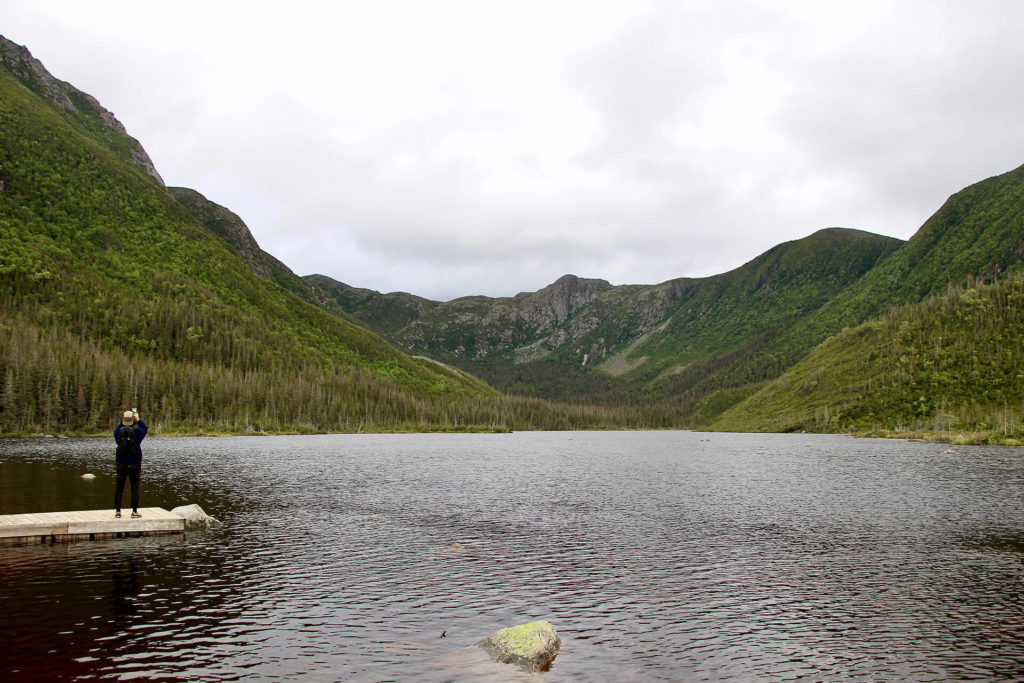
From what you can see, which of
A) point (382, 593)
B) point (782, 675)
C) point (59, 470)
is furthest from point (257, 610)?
point (59, 470)

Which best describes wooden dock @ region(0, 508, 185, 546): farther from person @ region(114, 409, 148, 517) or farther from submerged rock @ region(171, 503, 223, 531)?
person @ region(114, 409, 148, 517)

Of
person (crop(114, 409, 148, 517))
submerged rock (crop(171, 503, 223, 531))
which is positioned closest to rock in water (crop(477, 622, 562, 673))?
person (crop(114, 409, 148, 517))

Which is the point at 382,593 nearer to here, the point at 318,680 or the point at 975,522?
the point at 318,680

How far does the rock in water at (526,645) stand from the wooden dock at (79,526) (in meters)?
30.0

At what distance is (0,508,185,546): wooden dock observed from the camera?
3981 centimetres

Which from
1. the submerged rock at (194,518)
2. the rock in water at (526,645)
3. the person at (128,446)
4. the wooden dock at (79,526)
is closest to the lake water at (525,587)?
the rock in water at (526,645)

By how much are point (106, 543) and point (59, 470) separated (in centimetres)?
5565

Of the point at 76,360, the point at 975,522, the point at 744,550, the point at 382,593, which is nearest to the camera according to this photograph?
the point at 382,593

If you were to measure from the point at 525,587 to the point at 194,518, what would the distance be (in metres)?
27.4

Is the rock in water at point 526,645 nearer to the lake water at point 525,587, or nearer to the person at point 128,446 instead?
the lake water at point 525,587

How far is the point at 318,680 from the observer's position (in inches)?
838

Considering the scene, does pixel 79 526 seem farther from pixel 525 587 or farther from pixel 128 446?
pixel 525 587

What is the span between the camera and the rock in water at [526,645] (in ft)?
75.3

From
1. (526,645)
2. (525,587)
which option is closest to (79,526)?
(525,587)
